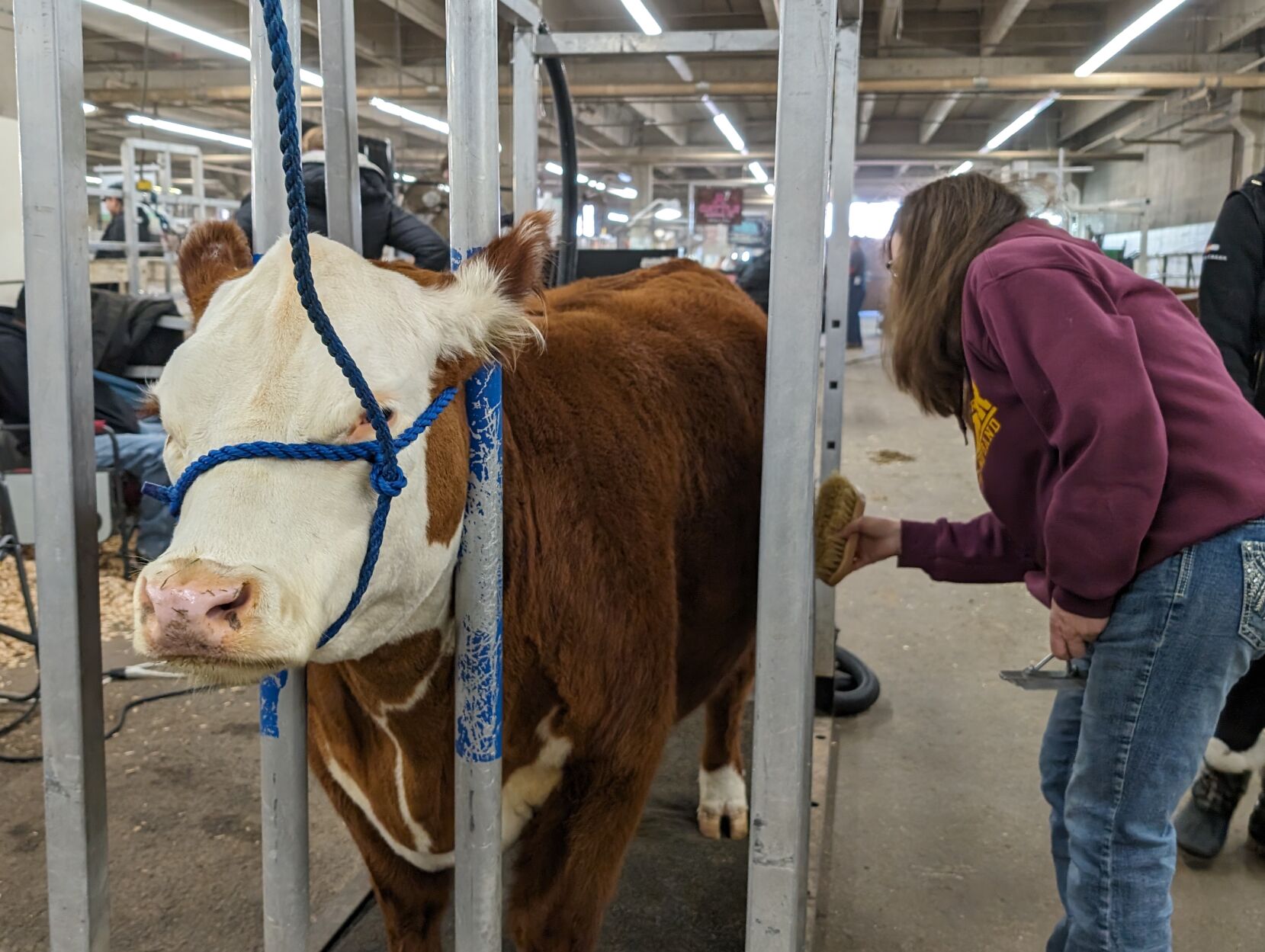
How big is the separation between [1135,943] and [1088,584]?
1.70 ft

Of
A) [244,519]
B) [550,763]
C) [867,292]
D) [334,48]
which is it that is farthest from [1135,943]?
[867,292]

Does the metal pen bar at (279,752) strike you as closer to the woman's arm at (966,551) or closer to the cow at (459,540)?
the cow at (459,540)

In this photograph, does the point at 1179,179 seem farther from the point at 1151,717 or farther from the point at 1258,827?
the point at 1151,717

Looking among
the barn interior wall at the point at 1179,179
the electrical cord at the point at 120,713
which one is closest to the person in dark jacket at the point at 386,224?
the electrical cord at the point at 120,713

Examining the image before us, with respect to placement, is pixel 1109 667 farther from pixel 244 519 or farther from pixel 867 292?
pixel 867 292

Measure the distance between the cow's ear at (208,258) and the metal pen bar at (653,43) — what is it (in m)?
1.48

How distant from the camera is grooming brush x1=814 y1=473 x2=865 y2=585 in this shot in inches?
72.2

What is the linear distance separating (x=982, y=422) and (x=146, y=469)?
4.20 meters

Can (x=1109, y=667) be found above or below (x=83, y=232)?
below

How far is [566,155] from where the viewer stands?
3010mm

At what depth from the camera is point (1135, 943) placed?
148cm

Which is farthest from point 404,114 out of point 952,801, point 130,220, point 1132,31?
point 952,801

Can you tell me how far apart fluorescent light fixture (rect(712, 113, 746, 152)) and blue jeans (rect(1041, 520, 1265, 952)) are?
51.6 ft

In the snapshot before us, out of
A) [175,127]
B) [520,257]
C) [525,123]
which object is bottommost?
[520,257]
